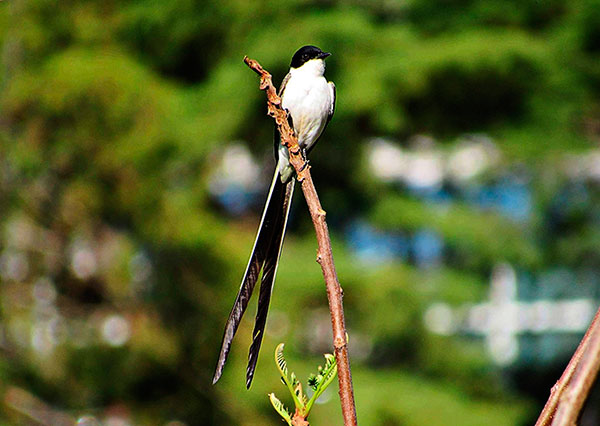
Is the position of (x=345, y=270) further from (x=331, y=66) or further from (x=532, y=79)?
(x=532, y=79)

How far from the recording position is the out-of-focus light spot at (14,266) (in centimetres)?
509

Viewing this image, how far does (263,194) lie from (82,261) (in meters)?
1.18

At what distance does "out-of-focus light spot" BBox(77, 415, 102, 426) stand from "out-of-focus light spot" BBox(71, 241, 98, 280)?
875 mm

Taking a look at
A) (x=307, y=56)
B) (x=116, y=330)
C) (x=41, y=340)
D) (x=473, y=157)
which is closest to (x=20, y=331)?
(x=41, y=340)

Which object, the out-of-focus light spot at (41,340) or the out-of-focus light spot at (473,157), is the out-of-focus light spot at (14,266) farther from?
the out-of-focus light spot at (473,157)

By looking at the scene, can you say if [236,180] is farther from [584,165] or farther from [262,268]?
[262,268]

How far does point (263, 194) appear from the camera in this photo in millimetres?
5484

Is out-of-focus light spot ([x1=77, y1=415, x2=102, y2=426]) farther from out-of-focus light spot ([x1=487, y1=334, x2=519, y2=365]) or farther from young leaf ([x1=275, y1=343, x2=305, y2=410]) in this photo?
young leaf ([x1=275, y1=343, x2=305, y2=410])

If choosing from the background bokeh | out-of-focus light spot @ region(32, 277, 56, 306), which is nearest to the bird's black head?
the background bokeh

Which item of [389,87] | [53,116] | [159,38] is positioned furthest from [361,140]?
[53,116]

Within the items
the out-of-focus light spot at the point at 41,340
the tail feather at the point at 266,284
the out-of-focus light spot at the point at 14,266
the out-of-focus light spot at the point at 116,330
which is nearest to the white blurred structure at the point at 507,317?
the out-of-focus light spot at the point at 116,330

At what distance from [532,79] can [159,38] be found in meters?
2.17

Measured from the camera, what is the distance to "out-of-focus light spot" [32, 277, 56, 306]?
5164 millimetres

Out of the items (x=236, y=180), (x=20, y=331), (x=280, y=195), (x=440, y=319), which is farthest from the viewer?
(x=236, y=180)
